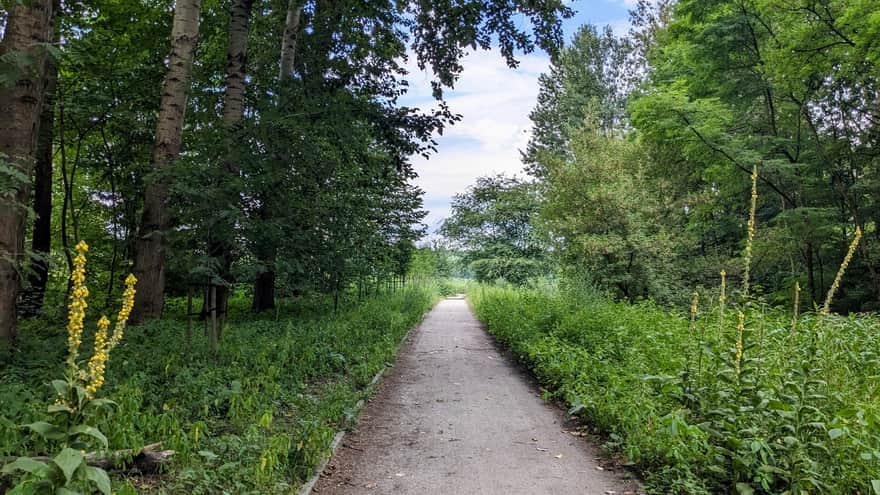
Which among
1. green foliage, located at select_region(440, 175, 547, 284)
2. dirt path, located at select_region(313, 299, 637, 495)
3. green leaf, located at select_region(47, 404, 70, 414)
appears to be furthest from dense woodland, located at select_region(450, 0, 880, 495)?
green foliage, located at select_region(440, 175, 547, 284)

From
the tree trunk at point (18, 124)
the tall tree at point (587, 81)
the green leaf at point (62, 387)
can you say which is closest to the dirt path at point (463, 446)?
the green leaf at point (62, 387)

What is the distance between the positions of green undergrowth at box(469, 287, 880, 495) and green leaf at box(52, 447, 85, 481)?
11.6 ft

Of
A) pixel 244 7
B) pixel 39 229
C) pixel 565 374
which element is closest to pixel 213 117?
pixel 244 7

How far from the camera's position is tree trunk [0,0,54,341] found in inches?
185

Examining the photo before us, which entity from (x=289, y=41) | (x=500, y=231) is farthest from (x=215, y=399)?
(x=500, y=231)

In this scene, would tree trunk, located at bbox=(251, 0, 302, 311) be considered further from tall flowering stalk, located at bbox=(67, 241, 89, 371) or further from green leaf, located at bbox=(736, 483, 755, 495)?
green leaf, located at bbox=(736, 483, 755, 495)

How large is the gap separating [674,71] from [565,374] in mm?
14750

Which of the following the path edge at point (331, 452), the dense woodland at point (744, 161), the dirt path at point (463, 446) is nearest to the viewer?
the path edge at point (331, 452)

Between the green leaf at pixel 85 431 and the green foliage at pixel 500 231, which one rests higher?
the green foliage at pixel 500 231

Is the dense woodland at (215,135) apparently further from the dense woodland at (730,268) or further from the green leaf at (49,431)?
the dense woodland at (730,268)

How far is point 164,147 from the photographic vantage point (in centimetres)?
698

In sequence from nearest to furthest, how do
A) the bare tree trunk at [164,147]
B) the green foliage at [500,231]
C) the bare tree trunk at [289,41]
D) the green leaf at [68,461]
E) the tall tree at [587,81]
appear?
the green leaf at [68,461], the bare tree trunk at [164,147], the bare tree trunk at [289,41], the green foliage at [500,231], the tall tree at [587,81]

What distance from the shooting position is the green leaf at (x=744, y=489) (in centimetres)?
318

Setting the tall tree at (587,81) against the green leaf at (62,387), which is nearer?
the green leaf at (62,387)
